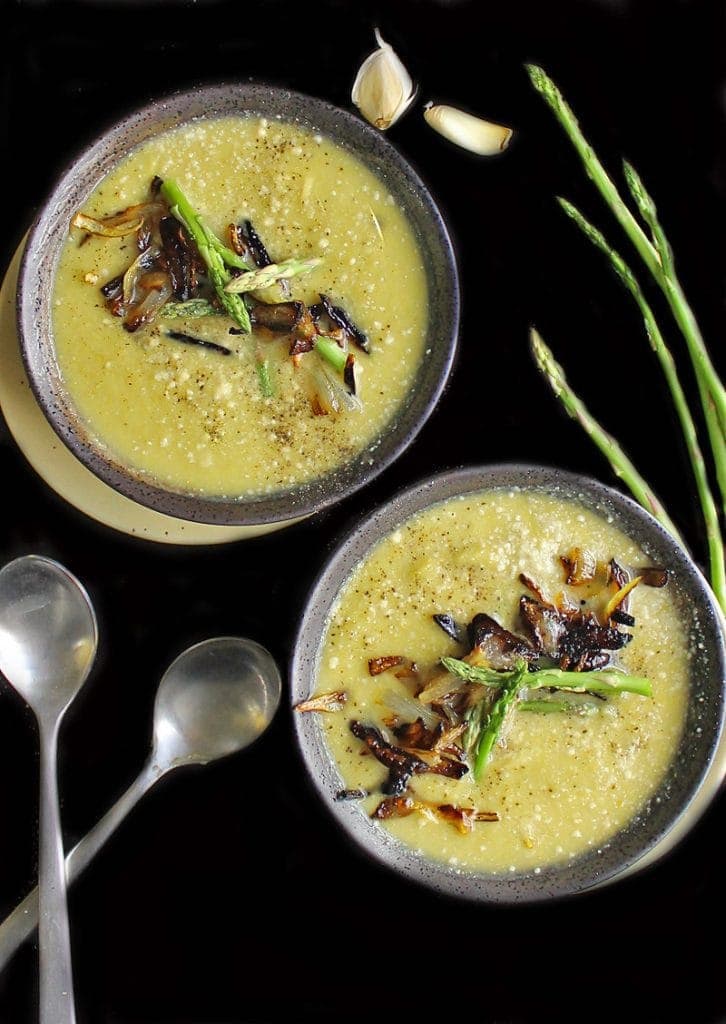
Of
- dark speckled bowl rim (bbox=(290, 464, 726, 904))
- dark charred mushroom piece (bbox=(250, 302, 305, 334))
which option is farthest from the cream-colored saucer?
dark charred mushroom piece (bbox=(250, 302, 305, 334))

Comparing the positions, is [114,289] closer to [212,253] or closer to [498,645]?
[212,253]

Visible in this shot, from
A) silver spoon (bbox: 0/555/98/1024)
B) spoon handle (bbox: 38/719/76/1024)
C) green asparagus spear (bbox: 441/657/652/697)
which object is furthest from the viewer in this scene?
silver spoon (bbox: 0/555/98/1024)

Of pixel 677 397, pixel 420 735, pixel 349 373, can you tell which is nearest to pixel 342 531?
pixel 349 373

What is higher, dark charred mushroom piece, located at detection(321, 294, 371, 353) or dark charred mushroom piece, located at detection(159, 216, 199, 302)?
dark charred mushroom piece, located at detection(159, 216, 199, 302)

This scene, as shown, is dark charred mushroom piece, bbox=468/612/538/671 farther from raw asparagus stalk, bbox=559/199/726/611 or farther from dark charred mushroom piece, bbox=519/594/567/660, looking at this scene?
raw asparagus stalk, bbox=559/199/726/611

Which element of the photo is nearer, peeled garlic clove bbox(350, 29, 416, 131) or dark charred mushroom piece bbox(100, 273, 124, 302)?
dark charred mushroom piece bbox(100, 273, 124, 302)

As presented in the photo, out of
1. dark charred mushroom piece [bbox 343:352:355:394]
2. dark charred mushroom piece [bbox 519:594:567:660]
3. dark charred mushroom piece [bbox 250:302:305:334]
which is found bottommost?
dark charred mushroom piece [bbox 519:594:567:660]

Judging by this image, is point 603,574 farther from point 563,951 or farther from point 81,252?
point 81,252
